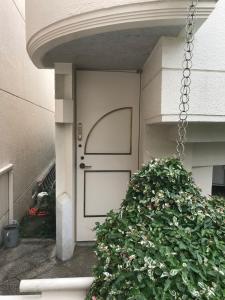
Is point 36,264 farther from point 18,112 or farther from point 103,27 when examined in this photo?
point 103,27

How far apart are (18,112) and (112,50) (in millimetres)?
2582

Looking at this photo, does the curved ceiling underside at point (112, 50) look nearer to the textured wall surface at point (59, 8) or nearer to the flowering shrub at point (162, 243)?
the textured wall surface at point (59, 8)

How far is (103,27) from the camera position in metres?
2.24

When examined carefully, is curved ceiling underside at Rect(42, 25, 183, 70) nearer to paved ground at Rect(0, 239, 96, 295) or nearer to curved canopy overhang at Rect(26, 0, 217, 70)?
curved canopy overhang at Rect(26, 0, 217, 70)

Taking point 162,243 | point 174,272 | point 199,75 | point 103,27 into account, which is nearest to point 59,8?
point 103,27

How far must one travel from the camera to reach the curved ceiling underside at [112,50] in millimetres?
2402

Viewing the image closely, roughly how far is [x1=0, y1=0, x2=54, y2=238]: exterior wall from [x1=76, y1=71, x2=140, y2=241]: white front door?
114cm

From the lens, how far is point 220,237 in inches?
57.8

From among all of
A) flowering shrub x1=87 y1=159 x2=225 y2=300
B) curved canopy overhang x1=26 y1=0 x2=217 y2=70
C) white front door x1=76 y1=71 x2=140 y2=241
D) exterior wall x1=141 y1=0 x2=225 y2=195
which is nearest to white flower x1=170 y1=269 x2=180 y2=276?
flowering shrub x1=87 y1=159 x2=225 y2=300

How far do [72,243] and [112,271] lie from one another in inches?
96.2

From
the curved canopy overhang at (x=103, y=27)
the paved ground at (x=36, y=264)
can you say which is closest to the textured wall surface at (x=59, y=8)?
the curved canopy overhang at (x=103, y=27)

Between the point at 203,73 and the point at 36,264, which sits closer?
the point at 203,73

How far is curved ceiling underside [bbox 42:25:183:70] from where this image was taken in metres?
2.40

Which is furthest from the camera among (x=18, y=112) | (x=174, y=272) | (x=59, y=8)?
(x=18, y=112)
